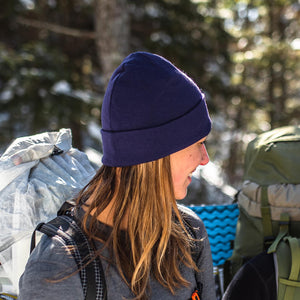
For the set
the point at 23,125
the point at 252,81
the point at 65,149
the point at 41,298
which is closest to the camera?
the point at 41,298

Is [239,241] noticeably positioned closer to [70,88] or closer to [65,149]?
[65,149]

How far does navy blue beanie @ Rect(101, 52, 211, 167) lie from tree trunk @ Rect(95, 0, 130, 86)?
435 cm

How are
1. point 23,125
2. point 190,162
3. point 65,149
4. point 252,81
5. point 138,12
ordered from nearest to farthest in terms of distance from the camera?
point 190,162 → point 65,149 → point 23,125 → point 138,12 → point 252,81

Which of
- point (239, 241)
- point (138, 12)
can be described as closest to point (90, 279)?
point (239, 241)

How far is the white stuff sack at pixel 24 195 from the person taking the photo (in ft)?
4.82

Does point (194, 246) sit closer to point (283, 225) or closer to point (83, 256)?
point (83, 256)

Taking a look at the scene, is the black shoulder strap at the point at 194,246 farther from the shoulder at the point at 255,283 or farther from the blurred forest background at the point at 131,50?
the blurred forest background at the point at 131,50

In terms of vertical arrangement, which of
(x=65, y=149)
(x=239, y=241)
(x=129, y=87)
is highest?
(x=129, y=87)

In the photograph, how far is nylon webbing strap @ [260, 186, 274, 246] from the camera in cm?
213

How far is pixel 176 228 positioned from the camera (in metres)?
1.47

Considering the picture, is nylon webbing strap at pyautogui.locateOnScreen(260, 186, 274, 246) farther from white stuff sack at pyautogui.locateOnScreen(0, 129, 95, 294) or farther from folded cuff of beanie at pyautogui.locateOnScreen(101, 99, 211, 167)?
white stuff sack at pyautogui.locateOnScreen(0, 129, 95, 294)

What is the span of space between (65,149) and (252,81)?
271 inches

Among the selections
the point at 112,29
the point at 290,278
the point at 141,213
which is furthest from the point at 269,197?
the point at 112,29

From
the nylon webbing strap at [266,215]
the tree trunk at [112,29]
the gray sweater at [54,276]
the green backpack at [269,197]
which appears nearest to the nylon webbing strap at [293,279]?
the green backpack at [269,197]
